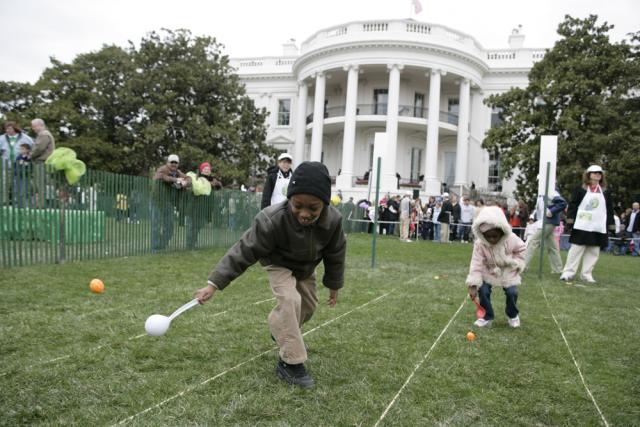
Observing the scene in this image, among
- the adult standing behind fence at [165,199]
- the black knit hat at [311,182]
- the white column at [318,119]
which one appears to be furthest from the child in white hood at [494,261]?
the white column at [318,119]

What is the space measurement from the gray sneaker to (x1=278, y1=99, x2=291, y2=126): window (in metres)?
38.9

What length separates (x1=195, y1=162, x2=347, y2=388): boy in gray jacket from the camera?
11.0ft

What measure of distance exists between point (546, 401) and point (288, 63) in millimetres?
40397

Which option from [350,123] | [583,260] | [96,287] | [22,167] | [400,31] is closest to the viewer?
[96,287]

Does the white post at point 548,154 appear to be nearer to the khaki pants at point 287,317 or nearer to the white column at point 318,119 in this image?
the khaki pants at point 287,317

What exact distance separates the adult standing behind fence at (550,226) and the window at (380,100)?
85.7 feet

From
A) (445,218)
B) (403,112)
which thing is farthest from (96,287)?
(403,112)

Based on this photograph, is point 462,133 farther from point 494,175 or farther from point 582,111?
point 582,111

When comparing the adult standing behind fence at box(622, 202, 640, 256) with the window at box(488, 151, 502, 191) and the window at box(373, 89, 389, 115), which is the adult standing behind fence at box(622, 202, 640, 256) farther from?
the window at box(373, 89, 389, 115)

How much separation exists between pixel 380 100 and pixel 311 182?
3455 centimetres

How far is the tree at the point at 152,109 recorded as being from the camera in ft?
96.7

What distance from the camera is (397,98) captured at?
32.4m

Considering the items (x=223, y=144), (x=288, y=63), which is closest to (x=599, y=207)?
(x=223, y=144)

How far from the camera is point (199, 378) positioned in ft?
11.2
